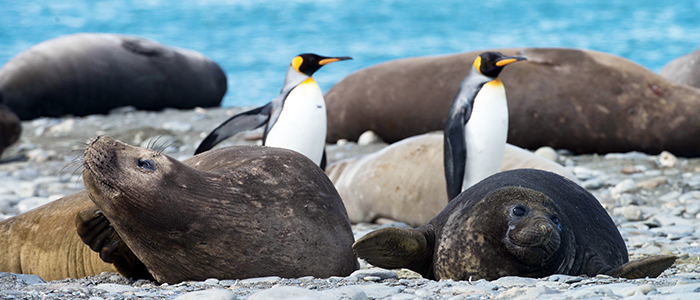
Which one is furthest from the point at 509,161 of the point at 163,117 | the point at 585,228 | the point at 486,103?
the point at 163,117

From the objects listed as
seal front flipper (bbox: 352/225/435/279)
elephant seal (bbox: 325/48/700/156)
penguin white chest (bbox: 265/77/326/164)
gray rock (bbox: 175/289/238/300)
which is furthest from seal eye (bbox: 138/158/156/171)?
elephant seal (bbox: 325/48/700/156)

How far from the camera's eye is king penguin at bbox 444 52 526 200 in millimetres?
4445

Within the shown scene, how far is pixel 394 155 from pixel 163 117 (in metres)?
4.52

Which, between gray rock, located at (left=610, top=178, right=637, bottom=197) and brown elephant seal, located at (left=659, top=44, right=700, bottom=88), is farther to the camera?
brown elephant seal, located at (left=659, top=44, right=700, bottom=88)

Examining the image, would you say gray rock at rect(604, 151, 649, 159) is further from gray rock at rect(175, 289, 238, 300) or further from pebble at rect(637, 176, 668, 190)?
gray rock at rect(175, 289, 238, 300)

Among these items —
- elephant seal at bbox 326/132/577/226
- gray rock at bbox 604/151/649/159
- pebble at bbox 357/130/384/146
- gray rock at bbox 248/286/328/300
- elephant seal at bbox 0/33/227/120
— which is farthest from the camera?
elephant seal at bbox 0/33/227/120

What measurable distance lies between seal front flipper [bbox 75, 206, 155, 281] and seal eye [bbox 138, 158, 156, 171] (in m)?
0.35

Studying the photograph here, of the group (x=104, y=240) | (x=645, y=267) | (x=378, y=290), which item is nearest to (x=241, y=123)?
(x=104, y=240)

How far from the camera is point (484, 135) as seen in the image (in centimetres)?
446

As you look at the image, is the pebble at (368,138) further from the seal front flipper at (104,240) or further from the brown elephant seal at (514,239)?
the seal front flipper at (104,240)

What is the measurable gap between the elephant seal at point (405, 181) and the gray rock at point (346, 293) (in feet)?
8.12

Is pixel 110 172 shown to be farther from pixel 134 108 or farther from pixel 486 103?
pixel 134 108

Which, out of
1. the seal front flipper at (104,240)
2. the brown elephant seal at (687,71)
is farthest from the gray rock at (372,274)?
the brown elephant seal at (687,71)

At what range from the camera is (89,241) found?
2.61 m
